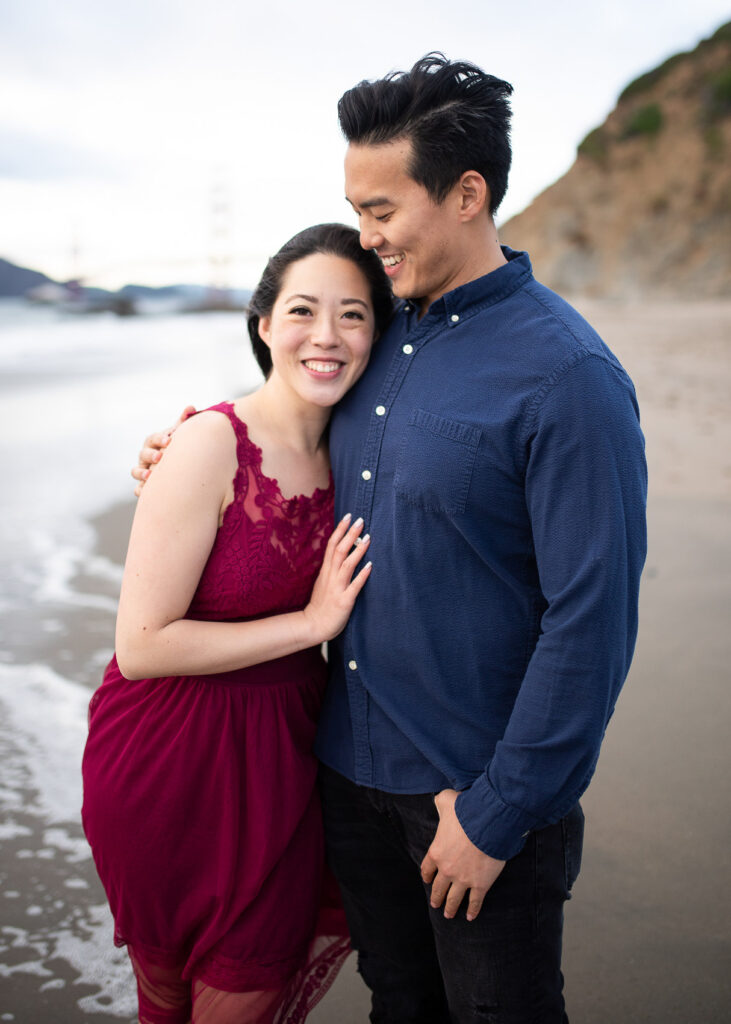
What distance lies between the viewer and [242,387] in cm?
1162

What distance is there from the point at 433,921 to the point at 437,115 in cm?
153

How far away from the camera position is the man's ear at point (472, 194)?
65.7 inches

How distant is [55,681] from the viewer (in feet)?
12.4

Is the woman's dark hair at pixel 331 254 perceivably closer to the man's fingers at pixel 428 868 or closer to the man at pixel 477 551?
the man at pixel 477 551

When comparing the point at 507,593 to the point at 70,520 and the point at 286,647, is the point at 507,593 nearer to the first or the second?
the point at 286,647

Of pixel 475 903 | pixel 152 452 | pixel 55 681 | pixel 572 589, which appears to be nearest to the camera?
pixel 572 589

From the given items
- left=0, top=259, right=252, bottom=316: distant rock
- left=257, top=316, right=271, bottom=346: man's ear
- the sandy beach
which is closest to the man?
left=257, top=316, right=271, bottom=346: man's ear

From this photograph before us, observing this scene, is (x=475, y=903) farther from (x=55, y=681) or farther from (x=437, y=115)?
(x=55, y=681)

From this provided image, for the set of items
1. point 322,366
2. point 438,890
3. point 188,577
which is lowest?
point 438,890

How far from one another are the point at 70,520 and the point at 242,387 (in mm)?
5872

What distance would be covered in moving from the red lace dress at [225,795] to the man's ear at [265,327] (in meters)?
0.28

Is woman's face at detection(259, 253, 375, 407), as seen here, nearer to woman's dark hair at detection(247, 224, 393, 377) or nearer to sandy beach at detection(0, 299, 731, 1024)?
woman's dark hair at detection(247, 224, 393, 377)

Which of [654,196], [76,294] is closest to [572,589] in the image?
[654,196]

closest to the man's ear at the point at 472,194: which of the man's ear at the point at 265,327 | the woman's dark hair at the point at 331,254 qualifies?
the woman's dark hair at the point at 331,254
